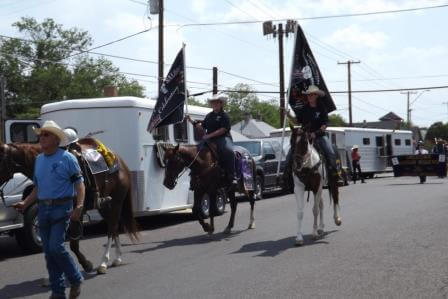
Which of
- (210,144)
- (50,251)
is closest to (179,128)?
(210,144)

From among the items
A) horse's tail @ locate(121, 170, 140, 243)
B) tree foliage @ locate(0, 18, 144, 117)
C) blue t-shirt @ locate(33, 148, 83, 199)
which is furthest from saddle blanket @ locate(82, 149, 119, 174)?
tree foliage @ locate(0, 18, 144, 117)

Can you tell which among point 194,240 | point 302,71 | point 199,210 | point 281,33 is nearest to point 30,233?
point 194,240

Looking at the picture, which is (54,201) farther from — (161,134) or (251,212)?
(161,134)

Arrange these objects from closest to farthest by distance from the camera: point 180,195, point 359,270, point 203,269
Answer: point 359,270 < point 203,269 < point 180,195

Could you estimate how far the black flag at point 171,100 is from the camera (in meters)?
12.2

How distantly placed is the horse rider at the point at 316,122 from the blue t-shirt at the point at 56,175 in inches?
203

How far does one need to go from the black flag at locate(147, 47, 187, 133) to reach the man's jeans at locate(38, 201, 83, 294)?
5975 millimetres

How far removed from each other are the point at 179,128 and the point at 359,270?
7252 millimetres

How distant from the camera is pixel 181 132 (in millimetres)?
14203

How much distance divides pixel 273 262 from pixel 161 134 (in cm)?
554

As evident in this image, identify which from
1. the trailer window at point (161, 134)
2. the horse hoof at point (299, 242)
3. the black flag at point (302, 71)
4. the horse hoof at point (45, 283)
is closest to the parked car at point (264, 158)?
the trailer window at point (161, 134)

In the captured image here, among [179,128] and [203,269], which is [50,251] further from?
[179,128]

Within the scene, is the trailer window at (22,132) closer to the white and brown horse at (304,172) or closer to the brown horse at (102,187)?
the brown horse at (102,187)

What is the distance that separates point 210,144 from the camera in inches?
460
